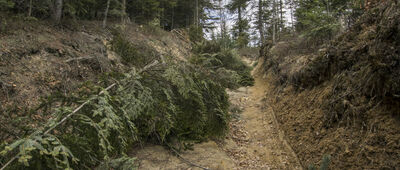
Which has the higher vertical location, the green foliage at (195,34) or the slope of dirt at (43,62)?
the green foliage at (195,34)

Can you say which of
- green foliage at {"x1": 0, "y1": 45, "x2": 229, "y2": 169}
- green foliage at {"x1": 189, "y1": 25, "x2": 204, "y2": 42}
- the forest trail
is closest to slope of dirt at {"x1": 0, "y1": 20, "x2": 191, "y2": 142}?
green foliage at {"x1": 0, "y1": 45, "x2": 229, "y2": 169}

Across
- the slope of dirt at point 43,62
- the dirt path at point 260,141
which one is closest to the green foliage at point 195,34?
the slope of dirt at point 43,62

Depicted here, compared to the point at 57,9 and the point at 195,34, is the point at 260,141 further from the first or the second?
the point at 195,34

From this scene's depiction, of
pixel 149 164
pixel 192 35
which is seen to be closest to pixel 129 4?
pixel 192 35

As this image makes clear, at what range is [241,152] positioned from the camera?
5023 mm

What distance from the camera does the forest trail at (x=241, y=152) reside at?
4.09 m

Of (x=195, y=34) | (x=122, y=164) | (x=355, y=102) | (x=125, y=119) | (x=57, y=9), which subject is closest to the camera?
(x=122, y=164)

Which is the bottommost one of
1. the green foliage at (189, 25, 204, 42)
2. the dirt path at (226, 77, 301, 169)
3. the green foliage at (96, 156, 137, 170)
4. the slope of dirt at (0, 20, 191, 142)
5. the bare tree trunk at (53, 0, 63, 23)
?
the dirt path at (226, 77, 301, 169)

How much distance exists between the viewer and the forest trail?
13.4 feet

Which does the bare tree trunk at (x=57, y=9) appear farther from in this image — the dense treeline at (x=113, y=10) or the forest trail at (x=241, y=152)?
the forest trail at (x=241, y=152)

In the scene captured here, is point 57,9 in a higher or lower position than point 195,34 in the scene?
lower

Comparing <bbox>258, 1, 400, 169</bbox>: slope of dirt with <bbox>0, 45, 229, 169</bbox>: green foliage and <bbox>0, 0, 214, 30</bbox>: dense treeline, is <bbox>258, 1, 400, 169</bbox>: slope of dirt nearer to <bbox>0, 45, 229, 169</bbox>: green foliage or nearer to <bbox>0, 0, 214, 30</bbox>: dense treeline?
<bbox>0, 45, 229, 169</bbox>: green foliage

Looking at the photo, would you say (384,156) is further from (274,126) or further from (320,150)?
(274,126)

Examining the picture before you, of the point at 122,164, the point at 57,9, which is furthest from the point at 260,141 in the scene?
the point at 57,9
